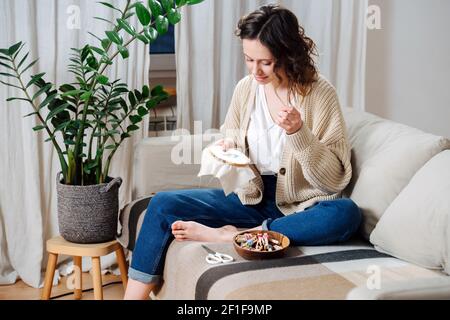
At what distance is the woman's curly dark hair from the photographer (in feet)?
7.14

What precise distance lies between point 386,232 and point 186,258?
0.59 m

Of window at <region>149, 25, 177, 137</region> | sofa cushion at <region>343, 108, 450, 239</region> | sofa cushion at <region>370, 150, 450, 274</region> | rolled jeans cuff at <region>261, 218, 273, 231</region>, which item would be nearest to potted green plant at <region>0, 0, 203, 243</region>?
window at <region>149, 25, 177, 137</region>

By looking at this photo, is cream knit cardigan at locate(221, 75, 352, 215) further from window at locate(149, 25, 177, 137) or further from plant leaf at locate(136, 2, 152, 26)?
window at locate(149, 25, 177, 137)

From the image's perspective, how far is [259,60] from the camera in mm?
2189

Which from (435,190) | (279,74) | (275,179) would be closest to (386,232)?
(435,190)

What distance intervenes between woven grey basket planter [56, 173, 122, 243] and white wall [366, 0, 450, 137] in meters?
1.50

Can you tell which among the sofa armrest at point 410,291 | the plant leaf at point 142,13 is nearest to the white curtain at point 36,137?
the plant leaf at point 142,13

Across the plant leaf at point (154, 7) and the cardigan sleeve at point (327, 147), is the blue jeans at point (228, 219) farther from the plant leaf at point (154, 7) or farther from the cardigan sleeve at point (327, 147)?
the plant leaf at point (154, 7)

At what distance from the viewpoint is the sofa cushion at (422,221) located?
72.6 inches

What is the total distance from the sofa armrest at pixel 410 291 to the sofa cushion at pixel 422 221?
0.30 meters

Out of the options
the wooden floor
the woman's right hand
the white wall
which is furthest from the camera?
the white wall

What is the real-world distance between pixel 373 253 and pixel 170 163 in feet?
3.12

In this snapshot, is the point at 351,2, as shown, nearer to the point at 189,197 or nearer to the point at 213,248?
the point at 189,197
